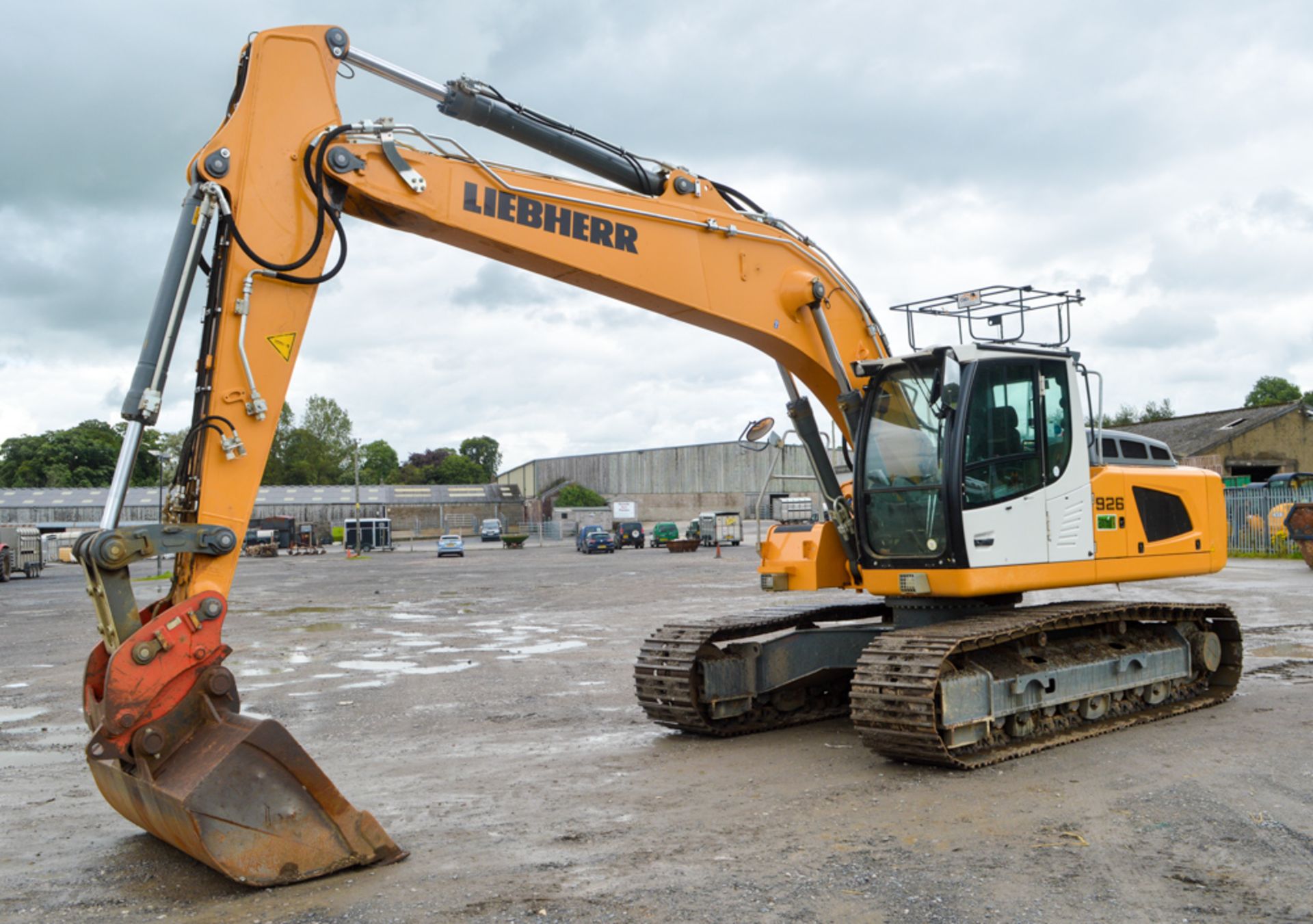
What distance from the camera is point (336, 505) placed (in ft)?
287

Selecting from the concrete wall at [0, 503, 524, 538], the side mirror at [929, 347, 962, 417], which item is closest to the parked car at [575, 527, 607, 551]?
the concrete wall at [0, 503, 524, 538]

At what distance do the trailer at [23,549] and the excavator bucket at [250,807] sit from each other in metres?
43.5

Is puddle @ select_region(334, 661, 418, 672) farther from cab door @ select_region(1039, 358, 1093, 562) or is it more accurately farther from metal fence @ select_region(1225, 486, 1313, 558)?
metal fence @ select_region(1225, 486, 1313, 558)

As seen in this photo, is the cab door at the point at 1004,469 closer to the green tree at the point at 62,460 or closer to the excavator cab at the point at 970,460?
the excavator cab at the point at 970,460

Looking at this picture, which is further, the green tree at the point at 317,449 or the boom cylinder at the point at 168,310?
the green tree at the point at 317,449

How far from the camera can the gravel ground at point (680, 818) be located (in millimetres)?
5191

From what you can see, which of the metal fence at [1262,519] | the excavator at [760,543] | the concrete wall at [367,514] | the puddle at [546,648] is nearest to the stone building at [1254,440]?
the metal fence at [1262,519]

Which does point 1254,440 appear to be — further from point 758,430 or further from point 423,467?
point 423,467

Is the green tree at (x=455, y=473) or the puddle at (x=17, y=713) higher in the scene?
the green tree at (x=455, y=473)

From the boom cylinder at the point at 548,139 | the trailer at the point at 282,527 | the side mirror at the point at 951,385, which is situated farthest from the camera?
the trailer at the point at 282,527

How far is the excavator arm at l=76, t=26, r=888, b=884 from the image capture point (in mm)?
5430

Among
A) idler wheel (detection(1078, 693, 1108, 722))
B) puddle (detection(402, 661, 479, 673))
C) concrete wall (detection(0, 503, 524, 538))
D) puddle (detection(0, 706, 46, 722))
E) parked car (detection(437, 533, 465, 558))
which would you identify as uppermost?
concrete wall (detection(0, 503, 524, 538))

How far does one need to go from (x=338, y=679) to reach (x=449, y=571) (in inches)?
1041

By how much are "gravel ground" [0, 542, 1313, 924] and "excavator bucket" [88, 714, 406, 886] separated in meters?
0.17
